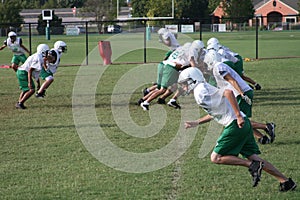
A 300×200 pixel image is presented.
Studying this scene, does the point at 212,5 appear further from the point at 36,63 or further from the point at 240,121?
the point at 240,121

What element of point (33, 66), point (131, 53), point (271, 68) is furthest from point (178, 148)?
point (131, 53)

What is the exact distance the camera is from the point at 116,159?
28.5 ft

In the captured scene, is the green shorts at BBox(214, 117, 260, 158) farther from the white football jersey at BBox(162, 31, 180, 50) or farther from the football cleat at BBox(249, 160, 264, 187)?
the white football jersey at BBox(162, 31, 180, 50)

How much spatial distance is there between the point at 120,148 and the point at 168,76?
429cm

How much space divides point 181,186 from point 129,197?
2.51 ft

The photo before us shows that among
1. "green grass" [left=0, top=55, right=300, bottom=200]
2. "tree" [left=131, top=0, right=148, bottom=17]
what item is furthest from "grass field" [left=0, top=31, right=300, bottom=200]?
"tree" [left=131, top=0, right=148, bottom=17]

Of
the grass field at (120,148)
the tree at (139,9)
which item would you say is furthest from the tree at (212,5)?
the grass field at (120,148)

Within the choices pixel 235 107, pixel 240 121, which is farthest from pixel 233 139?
pixel 235 107

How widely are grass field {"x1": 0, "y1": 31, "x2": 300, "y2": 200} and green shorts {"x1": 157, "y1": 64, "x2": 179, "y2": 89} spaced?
0.62m

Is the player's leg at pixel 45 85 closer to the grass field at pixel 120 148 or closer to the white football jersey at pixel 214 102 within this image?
the grass field at pixel 120 148

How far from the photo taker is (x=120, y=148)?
945cm

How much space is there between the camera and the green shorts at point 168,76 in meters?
13.4

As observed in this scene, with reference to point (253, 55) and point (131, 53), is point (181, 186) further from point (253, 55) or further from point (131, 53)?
point (131, 53)

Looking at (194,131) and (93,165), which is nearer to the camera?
(93,165)
